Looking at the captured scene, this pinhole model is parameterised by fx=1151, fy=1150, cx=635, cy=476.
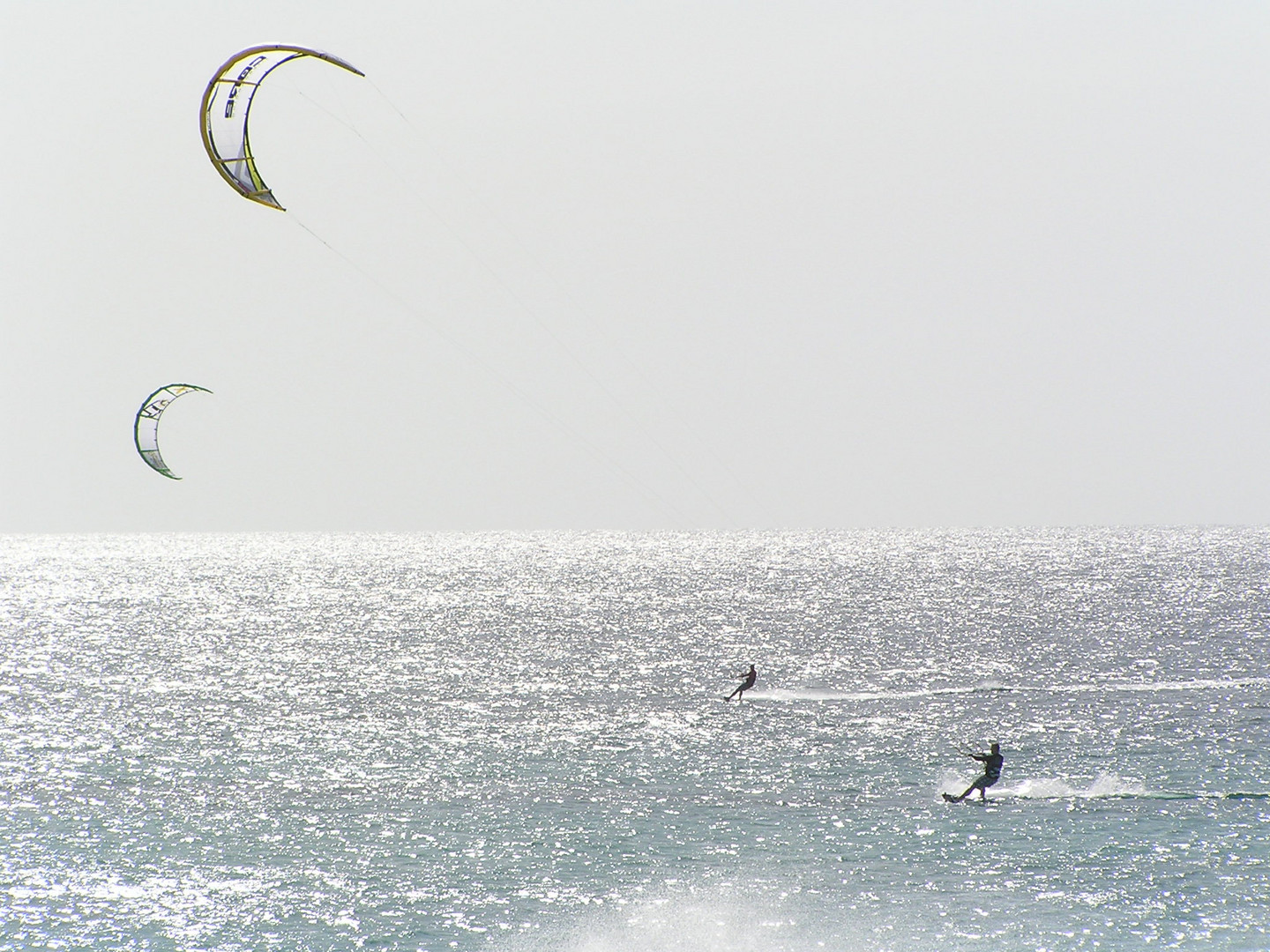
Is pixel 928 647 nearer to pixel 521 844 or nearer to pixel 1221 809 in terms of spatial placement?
pixel 1221 809

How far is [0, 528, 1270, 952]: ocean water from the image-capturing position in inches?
832

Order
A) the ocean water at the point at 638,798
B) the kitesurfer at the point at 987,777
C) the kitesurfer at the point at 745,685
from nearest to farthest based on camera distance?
the ocean water at the point at 638,798 < the kitesurfer at the point at 987,777 < the kitesurfer at the point at 745,685

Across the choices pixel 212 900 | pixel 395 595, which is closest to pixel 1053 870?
pixel 212 900

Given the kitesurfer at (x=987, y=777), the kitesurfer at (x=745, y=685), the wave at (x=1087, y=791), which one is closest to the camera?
the kitesurfer at (x=987, y=777)

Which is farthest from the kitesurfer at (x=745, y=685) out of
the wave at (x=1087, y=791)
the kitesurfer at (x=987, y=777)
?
the kitesurfer at (x=987, y=777)

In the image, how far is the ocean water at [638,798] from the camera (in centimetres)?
2112

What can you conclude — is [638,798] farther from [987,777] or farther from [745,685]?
[745,685]

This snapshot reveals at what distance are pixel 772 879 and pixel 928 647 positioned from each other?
51.9m

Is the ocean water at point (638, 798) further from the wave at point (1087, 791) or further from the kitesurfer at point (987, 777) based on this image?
the kitesurfer at point (987, 777)

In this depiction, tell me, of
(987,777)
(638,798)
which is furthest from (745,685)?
(987,777)

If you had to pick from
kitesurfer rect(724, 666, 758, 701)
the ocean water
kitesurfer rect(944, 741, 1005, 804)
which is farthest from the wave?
kitesurfer rect(724, 666, 758, 701)

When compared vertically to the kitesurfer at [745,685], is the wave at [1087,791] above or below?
below

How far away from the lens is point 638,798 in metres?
30.1

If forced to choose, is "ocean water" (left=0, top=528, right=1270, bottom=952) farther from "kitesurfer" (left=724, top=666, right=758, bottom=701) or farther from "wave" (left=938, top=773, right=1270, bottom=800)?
"kitesurfer" (left=724, top=666, right=758, bottom=701)
